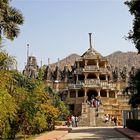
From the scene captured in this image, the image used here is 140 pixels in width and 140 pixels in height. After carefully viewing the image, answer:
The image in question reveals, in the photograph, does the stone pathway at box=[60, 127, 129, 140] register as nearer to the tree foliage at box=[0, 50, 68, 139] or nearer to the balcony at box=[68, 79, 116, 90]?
the tree foliage at box=[0, 50, 68, 139]

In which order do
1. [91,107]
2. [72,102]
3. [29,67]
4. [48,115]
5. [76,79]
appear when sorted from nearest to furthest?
1. [48,115]
2. [91,107]
3. [72,102]
4. [76,79]
5. [29,67]

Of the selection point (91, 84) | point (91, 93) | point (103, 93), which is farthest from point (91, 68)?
point (103, 93)

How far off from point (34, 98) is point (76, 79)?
41391 millimetres

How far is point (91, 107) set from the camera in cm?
5031

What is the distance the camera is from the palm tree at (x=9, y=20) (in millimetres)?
23453

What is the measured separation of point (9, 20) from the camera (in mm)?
24172

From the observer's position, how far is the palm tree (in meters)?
23.5

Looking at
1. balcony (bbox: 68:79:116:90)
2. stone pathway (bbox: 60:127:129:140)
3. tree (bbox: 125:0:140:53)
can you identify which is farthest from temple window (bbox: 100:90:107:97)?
tree (bbox: 125:0:140:53)

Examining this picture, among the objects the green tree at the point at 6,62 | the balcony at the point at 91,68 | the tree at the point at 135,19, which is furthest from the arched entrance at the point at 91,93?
the green tree at the point at 6,62

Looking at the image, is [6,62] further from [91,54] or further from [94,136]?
[91,54]

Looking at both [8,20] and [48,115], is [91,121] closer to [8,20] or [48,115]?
[48,115]

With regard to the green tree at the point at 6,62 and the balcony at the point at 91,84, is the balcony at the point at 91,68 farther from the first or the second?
the green tree at the point at 6,62

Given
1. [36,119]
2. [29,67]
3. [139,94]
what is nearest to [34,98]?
Answer: [36,119]

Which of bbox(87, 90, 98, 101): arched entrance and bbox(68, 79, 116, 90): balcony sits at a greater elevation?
bbox(68, 79, 116, 90): balcony
